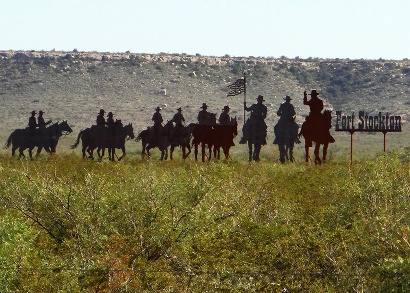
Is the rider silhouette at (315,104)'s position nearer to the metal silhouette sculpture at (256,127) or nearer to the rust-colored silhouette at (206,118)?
the metal silhouette sculpture at (256,127)

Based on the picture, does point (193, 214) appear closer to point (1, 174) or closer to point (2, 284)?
point (2, 284)

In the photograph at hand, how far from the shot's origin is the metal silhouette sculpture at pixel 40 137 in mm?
55594

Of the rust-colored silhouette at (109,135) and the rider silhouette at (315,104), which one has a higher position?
the rider silhouette at (315,104)

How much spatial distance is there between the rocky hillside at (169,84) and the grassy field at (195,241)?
7759cm

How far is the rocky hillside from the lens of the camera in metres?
107

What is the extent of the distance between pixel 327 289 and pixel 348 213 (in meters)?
7.23

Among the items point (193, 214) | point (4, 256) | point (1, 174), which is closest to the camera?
point (4, 256)

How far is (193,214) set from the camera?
2111cm

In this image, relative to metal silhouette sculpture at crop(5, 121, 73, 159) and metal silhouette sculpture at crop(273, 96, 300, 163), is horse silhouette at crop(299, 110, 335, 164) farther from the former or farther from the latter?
metal silhouette sculpture at crop(5, 121, 73, 159)

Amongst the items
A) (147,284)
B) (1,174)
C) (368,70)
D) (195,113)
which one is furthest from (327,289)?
(368,70)

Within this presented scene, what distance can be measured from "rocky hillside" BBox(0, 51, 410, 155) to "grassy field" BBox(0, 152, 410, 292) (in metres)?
77.6

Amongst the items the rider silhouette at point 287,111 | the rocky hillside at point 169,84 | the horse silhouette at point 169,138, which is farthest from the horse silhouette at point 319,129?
the rocky hillside at point 169,84

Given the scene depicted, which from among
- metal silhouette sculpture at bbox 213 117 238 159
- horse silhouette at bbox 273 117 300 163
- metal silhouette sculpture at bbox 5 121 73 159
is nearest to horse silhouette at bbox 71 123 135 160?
metal silhouette sculpture at bbox 5 121 73 159

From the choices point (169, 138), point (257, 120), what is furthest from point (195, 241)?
point (169, 138)
